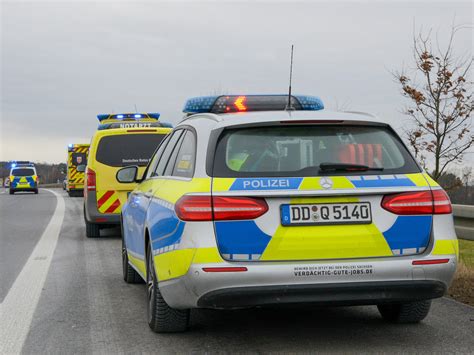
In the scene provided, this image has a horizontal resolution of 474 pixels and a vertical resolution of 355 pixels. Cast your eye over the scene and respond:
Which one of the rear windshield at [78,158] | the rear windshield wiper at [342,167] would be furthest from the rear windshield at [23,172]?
the rear windshield wiper at [342,167]

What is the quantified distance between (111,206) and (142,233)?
708 centimetres

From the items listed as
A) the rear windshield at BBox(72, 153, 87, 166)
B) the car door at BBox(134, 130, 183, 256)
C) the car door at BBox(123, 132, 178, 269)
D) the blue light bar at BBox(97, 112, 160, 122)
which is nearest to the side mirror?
the car door at BBox(123, 132, 178, 269)

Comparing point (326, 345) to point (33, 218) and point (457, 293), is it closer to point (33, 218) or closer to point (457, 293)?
point (457, 293)

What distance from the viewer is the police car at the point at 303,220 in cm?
471

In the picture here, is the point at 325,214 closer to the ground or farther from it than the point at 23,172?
farther from it

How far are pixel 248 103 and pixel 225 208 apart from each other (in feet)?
5.57

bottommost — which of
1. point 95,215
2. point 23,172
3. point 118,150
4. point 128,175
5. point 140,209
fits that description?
point 23,172

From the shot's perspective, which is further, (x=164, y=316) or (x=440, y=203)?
(x=164, y=316)

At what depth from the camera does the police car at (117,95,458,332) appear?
4711mm

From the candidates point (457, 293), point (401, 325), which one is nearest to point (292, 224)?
point (401, 325)

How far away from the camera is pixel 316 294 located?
473 centimetres

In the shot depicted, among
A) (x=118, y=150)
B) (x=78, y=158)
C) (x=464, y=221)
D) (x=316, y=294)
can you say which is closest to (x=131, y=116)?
(x=118, y=150)

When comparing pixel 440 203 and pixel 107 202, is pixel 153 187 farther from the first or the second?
pixel 107 202

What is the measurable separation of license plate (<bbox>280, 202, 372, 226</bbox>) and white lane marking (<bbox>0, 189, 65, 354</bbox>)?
2.05 metres
